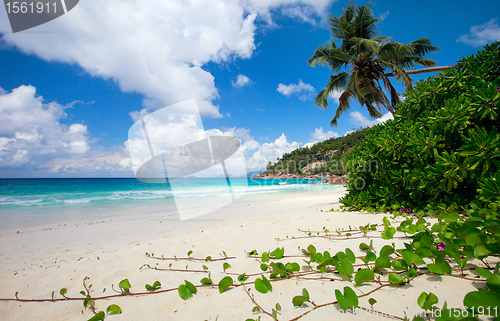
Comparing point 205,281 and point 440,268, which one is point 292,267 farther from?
point 440,268

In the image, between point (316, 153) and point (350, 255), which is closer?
point (350, 255)

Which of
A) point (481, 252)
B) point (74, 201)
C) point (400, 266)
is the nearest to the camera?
point (481, 252)

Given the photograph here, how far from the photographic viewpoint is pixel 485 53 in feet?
10.0

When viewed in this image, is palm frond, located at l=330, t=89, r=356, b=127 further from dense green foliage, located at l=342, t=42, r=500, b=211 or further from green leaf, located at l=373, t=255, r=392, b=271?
green leaf, located at l=373, t=255, r=392, b=271

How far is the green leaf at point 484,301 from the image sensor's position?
74 cm

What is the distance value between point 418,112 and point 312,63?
8.95 metres

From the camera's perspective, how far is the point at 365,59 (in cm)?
1086

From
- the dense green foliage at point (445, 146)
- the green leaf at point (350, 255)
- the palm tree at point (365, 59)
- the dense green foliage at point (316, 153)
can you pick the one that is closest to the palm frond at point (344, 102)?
the palm tree at point (365, 59)

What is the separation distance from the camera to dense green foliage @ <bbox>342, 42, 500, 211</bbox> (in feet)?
7.66

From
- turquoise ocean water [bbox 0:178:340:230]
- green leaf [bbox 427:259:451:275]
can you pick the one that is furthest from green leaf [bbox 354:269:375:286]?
turquoise ocean water [bbox 0:178:340:230]

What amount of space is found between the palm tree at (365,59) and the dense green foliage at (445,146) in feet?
24.6

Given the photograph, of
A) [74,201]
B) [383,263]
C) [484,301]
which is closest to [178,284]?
[383,263]

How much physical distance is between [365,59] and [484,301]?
12898mm

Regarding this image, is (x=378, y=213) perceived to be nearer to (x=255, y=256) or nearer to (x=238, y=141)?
(x=255, y=256)
